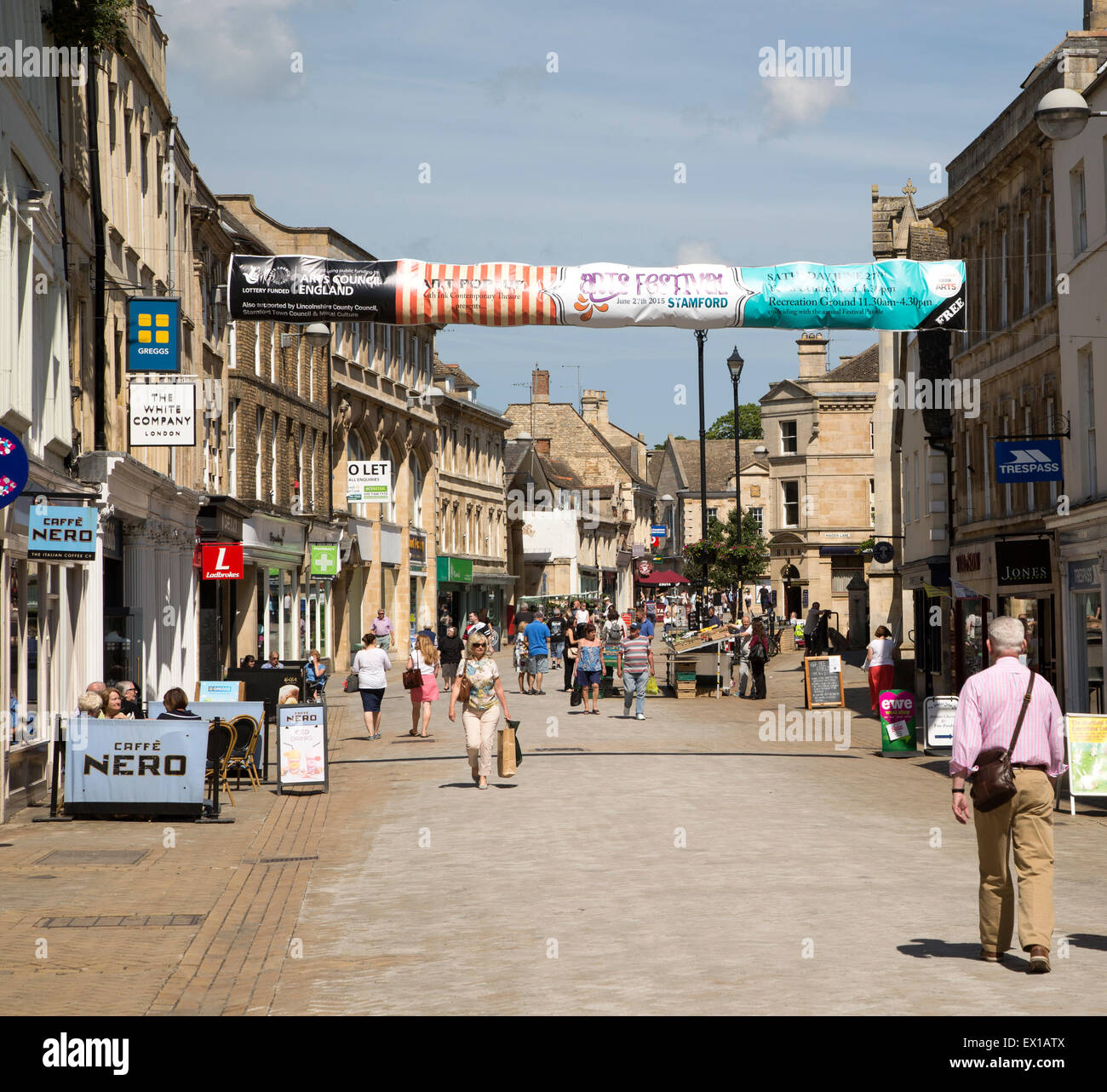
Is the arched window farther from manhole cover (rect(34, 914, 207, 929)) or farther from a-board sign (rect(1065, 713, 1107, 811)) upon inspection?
manhole cover (rect(34, 914, 207, 929))

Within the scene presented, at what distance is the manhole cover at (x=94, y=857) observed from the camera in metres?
13.1

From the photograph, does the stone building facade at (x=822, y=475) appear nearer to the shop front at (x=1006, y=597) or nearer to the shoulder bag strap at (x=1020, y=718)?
the shop front at (x=1006, y=597)

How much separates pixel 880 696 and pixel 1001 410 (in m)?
9.30

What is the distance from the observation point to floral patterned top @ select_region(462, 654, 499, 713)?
60.1 feet

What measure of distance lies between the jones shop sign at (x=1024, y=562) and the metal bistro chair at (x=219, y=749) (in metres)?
13.5

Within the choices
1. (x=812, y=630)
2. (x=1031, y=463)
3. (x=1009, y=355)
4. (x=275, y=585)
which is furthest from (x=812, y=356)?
(x=1031, y=463)

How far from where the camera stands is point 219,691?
2348 cm

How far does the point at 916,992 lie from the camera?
7.64 meters

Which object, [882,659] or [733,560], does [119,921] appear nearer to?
[882,659]

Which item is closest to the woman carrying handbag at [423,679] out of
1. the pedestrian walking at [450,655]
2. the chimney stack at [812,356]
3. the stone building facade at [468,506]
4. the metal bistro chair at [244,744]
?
the pedestrian walking at [450,655]

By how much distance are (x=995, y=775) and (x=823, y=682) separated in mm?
23806

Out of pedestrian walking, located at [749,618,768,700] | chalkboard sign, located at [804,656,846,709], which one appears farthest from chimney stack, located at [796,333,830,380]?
chalkboard sign, located at [804,656,846,709]
